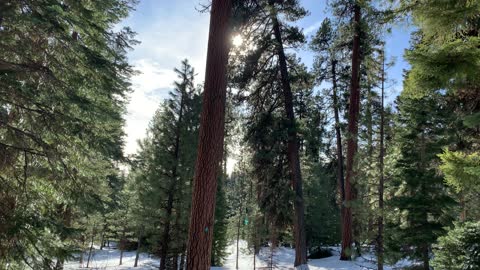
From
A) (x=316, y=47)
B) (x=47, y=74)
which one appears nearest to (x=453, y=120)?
(x=316, y=47)

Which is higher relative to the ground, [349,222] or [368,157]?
[368,157]

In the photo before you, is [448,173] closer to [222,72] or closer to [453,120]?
[222,72]

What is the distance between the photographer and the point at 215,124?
176 inches

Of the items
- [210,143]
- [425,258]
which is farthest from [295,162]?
[210,143]

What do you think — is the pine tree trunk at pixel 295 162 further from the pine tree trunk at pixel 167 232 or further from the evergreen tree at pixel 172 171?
the pine tree trunk at pixel 167 232

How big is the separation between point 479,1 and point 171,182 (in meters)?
12.9

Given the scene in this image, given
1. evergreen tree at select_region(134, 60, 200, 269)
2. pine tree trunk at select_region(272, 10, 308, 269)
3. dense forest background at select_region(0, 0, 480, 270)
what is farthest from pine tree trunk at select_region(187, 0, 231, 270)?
evergreen tree at select_region(134, 60, 200, 269)

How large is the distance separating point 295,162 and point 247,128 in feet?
9.07

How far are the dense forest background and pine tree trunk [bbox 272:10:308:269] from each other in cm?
7

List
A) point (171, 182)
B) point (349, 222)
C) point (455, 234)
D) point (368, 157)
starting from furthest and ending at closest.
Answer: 1. point (171, 182)
2. point (349, 222)
3. point (368, 157)
4. point (455, 234)

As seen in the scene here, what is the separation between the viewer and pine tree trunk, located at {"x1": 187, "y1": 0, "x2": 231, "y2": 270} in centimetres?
416

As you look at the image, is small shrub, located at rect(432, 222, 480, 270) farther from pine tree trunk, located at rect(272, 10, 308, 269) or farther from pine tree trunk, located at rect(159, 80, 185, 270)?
pine tree trunk, located at rect(159, 80, 185, 270)

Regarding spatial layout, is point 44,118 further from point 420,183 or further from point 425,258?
point 425,258

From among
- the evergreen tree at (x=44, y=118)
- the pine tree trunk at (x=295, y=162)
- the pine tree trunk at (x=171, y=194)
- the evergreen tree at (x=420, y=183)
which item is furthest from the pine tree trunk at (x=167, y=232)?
the evergreen tree at (x=420, y=183)
